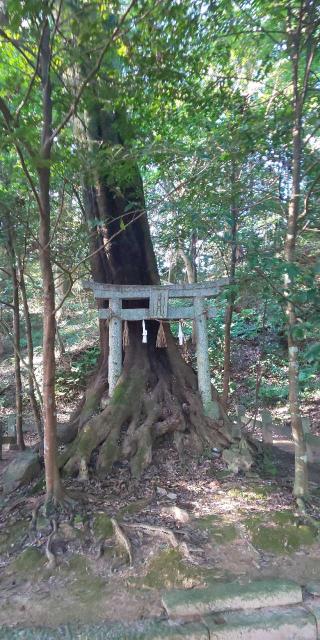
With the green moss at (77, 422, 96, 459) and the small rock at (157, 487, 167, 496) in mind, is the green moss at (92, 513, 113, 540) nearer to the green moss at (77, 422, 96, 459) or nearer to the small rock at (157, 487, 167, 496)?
the small rock at (157, 487, 167, 496)

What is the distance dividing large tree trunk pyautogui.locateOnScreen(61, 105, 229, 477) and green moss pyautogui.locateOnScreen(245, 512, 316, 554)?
1.73m

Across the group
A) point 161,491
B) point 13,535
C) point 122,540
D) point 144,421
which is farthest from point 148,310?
point 13,535

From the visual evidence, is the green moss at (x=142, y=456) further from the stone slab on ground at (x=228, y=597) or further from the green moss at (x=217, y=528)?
A: the stone slab on ground at (x=228, y=597)

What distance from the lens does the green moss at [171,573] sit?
3.40m

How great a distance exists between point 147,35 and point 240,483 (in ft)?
18.3

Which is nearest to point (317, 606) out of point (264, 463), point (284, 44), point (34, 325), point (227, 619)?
point (227, 619)

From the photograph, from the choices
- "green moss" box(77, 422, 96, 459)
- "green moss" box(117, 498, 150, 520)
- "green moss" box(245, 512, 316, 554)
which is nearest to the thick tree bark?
"green moss" box(245, 512, 316, 554)

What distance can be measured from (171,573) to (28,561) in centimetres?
134

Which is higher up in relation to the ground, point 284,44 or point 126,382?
point 284,44

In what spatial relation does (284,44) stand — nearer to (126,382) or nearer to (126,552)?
(126,382)

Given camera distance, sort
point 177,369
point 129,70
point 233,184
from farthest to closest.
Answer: point 177,369, point 233,184, point 129,70

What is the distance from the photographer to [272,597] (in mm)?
3195

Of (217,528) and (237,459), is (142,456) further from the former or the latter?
(217,528)

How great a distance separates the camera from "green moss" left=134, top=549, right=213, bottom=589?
3400 mm
